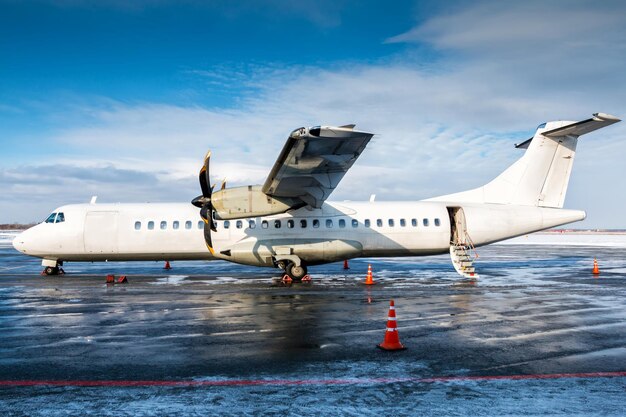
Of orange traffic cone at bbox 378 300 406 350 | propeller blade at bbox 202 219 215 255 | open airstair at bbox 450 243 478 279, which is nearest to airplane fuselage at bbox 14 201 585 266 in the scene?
open airstair at bbox 450 243 478 279

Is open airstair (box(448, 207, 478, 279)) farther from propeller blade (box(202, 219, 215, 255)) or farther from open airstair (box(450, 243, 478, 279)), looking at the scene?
propeller blade (box(202, 219, 215, 255))

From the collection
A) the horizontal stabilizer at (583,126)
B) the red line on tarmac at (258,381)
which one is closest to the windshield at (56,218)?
the red line on tarmac at (258,381)

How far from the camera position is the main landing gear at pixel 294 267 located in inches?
727

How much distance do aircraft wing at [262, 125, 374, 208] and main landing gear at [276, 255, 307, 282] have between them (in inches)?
91.5

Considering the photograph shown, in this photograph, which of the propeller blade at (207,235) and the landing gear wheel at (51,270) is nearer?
the propeller blade at (207,235)

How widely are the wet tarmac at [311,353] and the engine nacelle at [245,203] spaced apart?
3.20 m

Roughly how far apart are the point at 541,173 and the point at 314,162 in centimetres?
1128

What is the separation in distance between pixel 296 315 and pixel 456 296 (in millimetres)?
5707

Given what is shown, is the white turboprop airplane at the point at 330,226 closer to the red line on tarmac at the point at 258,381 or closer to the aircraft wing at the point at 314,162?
the aircraft wing at the point at 314,162

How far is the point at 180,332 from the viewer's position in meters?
9.33

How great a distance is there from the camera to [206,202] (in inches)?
692

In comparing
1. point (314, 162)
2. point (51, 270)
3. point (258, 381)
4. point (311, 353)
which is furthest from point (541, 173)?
point (51, 270)

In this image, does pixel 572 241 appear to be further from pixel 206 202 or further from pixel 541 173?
pixel 206 202

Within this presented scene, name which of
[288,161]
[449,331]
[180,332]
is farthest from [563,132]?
[180,332]
